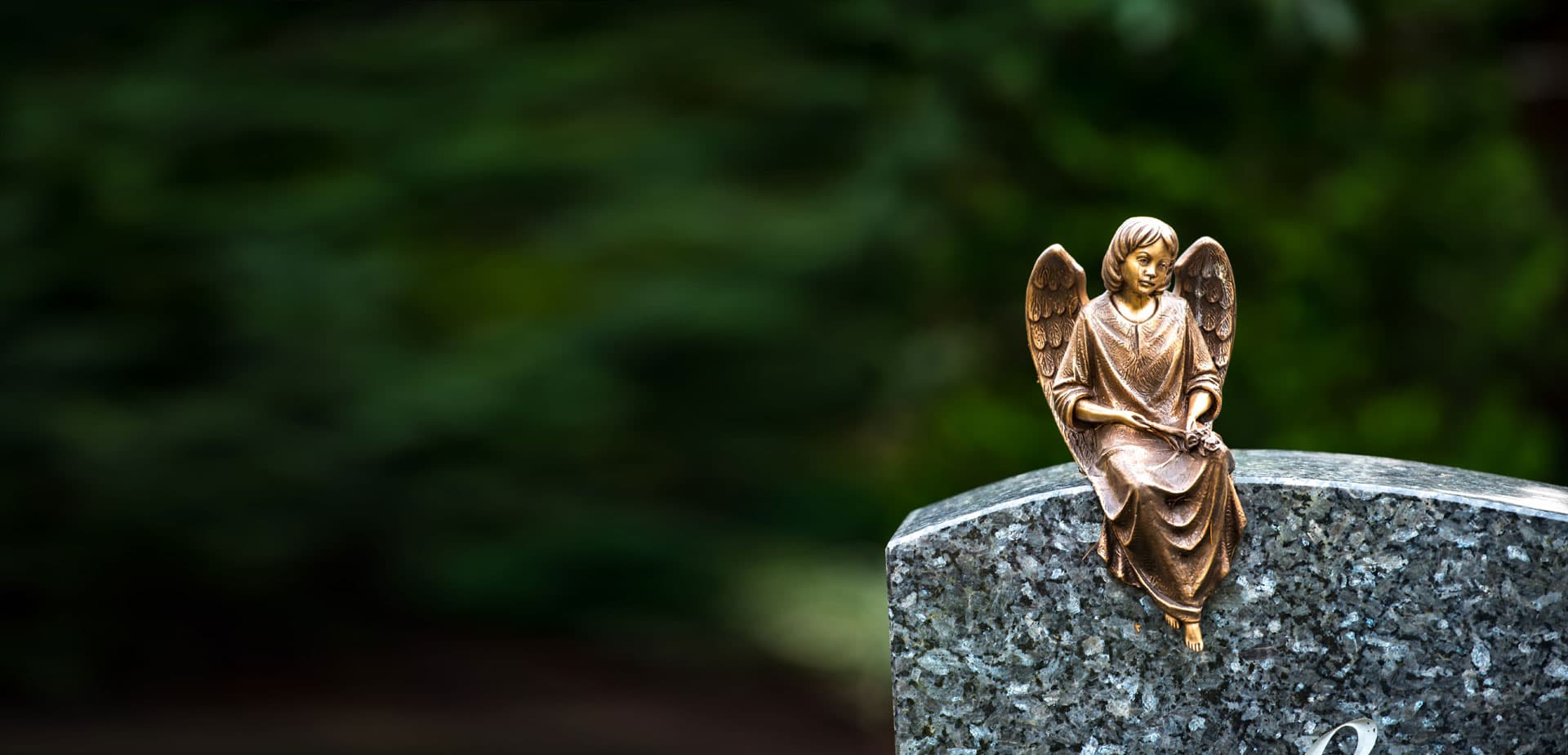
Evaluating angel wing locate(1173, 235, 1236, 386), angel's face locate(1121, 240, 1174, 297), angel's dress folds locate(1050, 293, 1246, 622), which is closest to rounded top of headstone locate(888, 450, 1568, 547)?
angel's dress folds locate(1050, 293, 1246, 622)

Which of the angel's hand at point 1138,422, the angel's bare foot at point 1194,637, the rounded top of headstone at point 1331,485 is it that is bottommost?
the angel's bare foot at point 1194,637

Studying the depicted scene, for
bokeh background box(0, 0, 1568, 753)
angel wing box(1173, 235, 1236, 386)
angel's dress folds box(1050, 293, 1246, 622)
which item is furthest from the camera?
bokeh background box(0, 0, 1568, 753)

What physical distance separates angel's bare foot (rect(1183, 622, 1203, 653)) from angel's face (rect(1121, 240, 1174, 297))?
0.76m

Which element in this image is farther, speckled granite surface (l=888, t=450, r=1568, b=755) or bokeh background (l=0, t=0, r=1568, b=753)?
bokeh background (l=0, t=0, r=1568, b=753)

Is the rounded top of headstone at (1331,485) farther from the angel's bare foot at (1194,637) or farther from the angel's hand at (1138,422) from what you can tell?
the angel's bare foot at (1194,637)

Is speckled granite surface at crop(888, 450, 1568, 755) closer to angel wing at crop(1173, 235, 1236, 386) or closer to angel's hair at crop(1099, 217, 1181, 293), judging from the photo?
angel wing at crop(1173, 235, 1236, 386)

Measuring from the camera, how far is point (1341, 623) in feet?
10.2

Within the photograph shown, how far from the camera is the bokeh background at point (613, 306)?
5996 millimetres

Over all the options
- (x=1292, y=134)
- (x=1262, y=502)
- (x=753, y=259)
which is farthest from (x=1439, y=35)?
(x=1262, y=502)

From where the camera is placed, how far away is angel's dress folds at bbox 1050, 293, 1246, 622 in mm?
3064

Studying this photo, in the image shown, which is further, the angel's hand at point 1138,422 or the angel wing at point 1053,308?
the angel wing at point 1053,308

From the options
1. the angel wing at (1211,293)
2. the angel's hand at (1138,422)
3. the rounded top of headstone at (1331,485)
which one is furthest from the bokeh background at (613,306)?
the angel's hand at (1138,422)

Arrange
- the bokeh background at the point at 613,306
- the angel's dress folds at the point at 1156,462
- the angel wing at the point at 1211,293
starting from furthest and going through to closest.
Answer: the bokeh background at the point at 613,306
the angel wing at the point at 1211,293
the angel's dress folds at the point at 1156,462

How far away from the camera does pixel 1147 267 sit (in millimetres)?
3160
